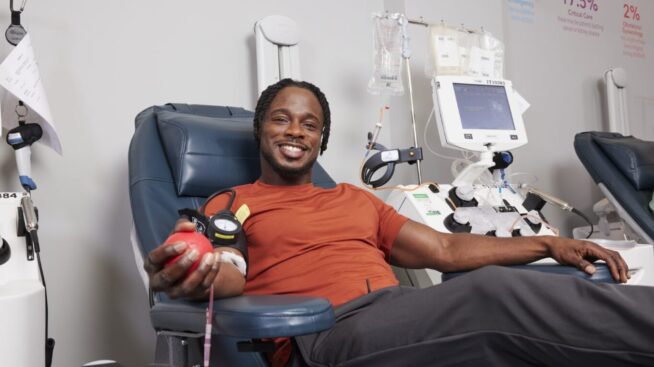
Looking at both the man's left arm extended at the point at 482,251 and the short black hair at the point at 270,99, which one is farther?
the short black hair at the point at 270,99

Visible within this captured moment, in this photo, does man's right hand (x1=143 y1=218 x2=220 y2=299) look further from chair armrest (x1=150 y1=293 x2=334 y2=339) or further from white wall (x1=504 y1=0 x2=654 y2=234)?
white wall (x1=504 y1=0 x2=654 y2=234)

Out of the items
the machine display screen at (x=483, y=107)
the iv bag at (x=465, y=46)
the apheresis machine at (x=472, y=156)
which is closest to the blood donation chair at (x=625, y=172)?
the apheresis machine at (x=472, y=156)

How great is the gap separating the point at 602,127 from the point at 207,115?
2678mm

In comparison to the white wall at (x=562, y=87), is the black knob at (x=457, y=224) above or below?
below

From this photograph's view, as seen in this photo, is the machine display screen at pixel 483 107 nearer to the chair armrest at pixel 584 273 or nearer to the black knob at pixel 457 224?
the black knob at pixel 457 224

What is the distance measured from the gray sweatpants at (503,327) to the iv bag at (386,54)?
4.58 feet

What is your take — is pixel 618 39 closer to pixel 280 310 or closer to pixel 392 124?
pixel 392 124

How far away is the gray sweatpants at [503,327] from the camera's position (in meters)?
0.91

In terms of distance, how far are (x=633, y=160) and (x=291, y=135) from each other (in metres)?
1.54

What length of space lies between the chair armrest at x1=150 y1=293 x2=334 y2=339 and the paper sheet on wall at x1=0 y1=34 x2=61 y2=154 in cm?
107

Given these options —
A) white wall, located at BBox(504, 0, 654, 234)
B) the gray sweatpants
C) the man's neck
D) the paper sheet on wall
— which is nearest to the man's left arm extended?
the man's neck

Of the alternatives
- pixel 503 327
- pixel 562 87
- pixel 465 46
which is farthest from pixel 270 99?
pixel 562 87

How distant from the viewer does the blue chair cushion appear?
8.04 ft

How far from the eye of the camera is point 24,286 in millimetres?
1372
